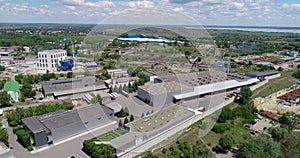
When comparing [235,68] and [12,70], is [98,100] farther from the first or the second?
[235,68]

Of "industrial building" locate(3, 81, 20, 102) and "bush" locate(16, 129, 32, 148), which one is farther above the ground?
"industrial building" locate(3, 81, 20, 102)

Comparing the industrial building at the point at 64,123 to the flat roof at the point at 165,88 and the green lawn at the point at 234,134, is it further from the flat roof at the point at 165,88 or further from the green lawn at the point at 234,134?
the green lawn at the point at 234,134

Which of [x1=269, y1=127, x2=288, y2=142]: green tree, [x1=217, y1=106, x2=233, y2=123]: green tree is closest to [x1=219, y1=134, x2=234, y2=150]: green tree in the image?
[x1=269, y1=127, x2=288, y2=142]: green tree

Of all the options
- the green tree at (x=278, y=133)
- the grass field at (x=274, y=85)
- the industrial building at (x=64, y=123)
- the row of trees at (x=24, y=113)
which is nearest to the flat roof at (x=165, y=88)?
the industrial building at (x=64, y=123)

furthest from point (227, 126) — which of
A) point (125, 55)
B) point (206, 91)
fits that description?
point (125, 55)

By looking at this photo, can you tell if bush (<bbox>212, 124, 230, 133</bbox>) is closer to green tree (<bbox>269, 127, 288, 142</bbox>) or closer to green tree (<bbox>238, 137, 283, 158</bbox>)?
green tree (<bbox>269, 127, 288, 142</bbox>)

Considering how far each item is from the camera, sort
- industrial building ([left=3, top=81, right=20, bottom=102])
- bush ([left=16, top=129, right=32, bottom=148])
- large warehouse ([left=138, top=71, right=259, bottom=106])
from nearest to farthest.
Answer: bush ([left=16, top=129, right=32, bottom=148]) → large warehouse ([left=138, top=71, right=259, bottom=106]) → industrial building ([left=3, top=81, right=20, bottom=102])

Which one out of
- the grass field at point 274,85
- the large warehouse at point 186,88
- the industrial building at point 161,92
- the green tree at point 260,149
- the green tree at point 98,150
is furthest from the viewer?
the grass field at point 274,85
